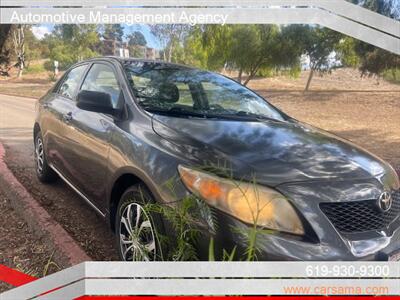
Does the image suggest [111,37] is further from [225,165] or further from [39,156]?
[39,156]

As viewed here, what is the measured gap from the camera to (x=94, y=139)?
2.05 metres

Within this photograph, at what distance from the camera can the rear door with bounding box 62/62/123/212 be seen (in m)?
1.90

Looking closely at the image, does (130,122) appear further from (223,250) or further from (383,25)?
(383,25)

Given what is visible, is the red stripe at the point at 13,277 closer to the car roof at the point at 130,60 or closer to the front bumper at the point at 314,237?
the front bumper at the point at 314,237

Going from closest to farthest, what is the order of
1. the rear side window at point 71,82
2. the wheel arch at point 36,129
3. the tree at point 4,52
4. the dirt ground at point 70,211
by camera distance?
the tree at point 4,52, the rear side window at point 71,82, the wheel arch at point 36,129, the dirt ground at point 70,211

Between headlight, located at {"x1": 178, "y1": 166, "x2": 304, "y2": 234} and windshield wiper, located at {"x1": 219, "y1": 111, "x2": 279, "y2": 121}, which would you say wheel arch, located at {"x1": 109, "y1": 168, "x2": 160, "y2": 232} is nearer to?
headlight, located at {"x1": 178, "y1": 166, "x2": 304, "y2": 234}

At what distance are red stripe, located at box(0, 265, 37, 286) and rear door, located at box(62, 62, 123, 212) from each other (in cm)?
50

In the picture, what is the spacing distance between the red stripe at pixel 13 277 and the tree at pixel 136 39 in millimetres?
1153

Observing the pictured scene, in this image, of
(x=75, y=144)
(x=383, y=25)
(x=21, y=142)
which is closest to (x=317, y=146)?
(x=383, y=25)

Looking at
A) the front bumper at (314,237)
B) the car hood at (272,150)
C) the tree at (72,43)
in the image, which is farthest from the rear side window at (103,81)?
the front bumper at (314,237)

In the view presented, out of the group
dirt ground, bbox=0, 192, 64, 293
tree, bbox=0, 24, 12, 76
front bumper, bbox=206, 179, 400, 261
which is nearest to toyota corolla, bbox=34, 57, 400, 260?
front bumper, bbox=206, 179, 400, 261

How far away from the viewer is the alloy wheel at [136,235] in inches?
69.4

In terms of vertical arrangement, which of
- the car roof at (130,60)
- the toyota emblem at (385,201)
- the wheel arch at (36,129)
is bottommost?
the toyota emblem at (385,201)

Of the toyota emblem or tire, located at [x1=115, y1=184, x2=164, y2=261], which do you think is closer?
the toyota emblem
